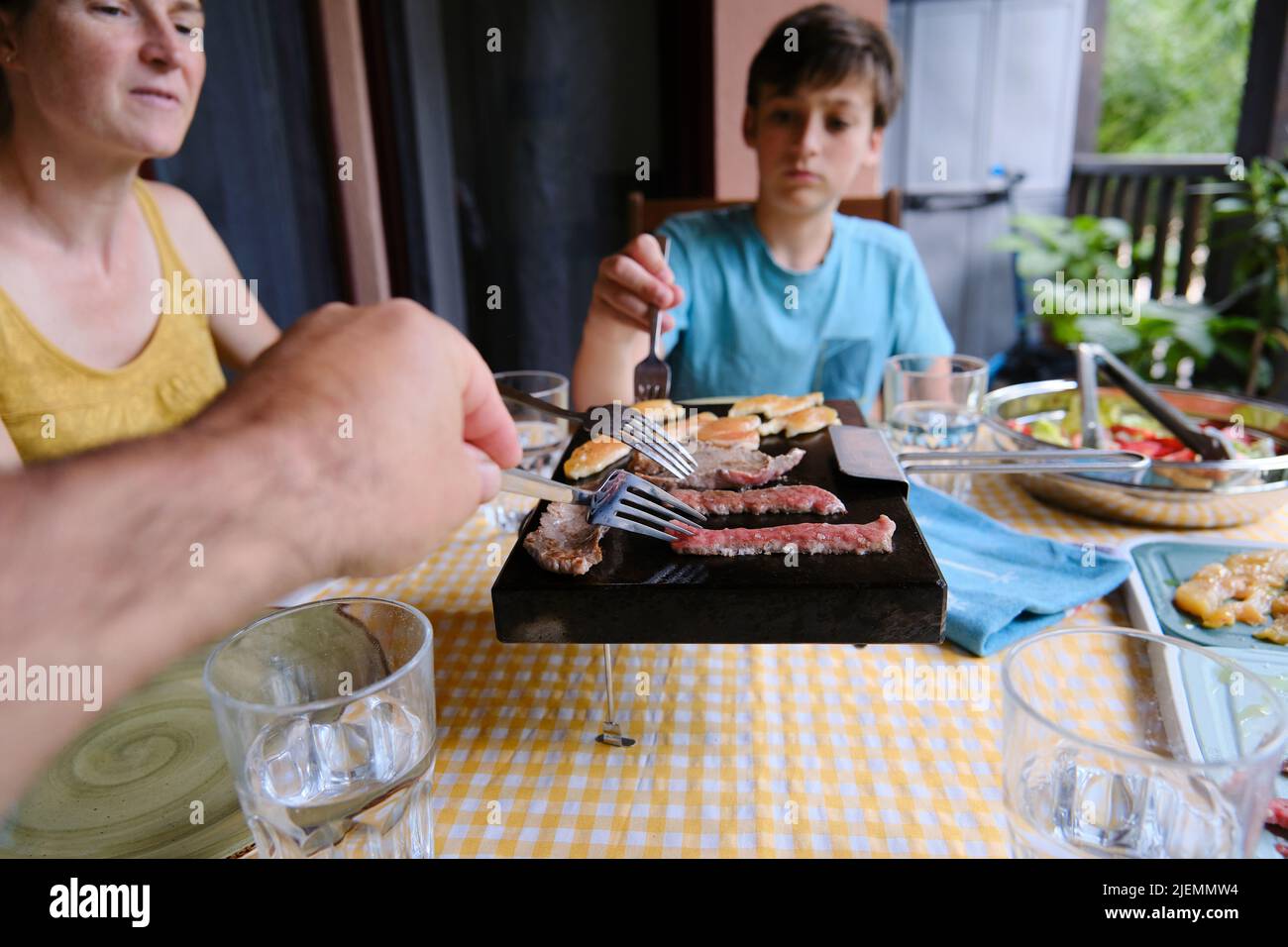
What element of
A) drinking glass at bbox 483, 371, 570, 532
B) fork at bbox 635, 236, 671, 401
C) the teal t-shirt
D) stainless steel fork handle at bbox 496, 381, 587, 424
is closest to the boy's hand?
fork at bbox 635, 236, 671, 401

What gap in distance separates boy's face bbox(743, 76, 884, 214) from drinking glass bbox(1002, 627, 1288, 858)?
1.52m

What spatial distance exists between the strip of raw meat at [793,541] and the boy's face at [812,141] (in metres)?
1.34

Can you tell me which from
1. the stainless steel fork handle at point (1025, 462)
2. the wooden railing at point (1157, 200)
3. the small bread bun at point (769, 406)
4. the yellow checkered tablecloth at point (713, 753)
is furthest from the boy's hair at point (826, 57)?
the wooden railing at point (1157, 200)

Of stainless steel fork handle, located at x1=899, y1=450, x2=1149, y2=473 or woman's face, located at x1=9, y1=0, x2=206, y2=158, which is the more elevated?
woman's face, located at x1=9, y1=0, x2=206, y2=158

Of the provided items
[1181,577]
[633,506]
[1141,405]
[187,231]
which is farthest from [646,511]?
[187,231]

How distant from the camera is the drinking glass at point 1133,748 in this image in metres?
0.57

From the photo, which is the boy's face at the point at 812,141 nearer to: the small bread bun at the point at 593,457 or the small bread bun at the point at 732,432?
the small bread bun at the point at 732,432

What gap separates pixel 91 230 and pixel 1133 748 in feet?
6.31

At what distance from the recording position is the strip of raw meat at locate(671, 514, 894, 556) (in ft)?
2.92

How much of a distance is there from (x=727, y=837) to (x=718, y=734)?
0.15m

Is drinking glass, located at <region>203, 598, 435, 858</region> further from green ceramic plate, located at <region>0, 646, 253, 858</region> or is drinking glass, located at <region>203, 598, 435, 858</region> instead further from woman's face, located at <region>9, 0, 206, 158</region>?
woman's face, located at <region>9, 0, 206, 158</region>

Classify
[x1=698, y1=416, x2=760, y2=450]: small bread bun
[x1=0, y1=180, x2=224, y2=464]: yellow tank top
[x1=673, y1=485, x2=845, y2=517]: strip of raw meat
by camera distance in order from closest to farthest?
1. [x1=673, y1=485, x2=845, y2=517]: strip of raw meat
2. [x1=698, y1=416, x2=760, y2=450]: small bread bun
3. [x1=0, y1=180, x2=224, y2=464]: yellow tank top
